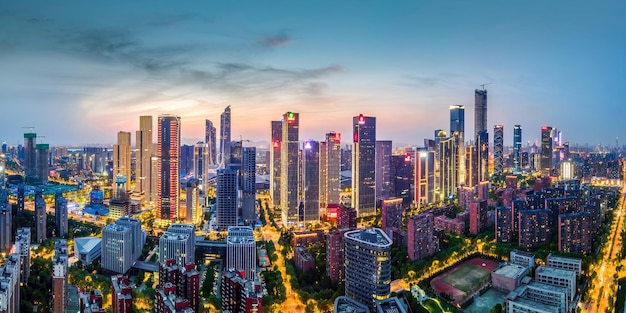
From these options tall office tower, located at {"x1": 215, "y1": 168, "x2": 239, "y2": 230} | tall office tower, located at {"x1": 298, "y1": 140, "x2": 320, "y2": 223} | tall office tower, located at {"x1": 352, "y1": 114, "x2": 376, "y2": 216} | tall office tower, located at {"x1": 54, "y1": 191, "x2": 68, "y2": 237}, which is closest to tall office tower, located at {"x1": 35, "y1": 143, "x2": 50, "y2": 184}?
tall office tower, located at {"x1": 54, "y1": 191, "x2": 68, "y2": 237}

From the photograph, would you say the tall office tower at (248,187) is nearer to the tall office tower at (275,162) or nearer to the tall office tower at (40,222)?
the tall office tower at (275,162)

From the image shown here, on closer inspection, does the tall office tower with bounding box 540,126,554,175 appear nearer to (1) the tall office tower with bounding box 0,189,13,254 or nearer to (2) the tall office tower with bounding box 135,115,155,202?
(2) the tall office tower with bounding box 135,115,155,202

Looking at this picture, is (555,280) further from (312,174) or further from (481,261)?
(312,174)

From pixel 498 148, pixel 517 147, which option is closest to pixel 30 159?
pixel 498 148

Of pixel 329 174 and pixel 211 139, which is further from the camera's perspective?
pixel 211 139

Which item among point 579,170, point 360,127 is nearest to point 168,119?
point 360,127

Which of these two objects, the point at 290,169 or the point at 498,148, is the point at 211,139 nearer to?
the point at 290,169
